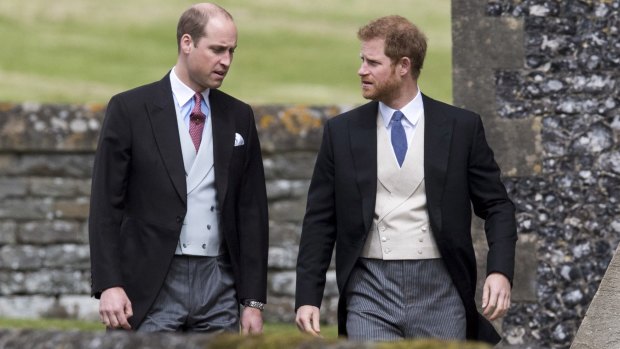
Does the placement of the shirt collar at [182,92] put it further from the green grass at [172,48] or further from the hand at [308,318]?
the green grass at [172,48]

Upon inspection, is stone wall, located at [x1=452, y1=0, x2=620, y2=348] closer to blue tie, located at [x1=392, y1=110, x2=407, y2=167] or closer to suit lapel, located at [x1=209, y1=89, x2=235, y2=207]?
blue tie, located at [x1=392, y1=110, x2=407, y2=167]

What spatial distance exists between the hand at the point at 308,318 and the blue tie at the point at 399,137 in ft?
2.18

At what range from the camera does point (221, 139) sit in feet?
21.5

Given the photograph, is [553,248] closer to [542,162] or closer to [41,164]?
[542,162]

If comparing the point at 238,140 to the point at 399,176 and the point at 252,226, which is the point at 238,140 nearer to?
the point at 252,226

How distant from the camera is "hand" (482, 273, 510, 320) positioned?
626 centimetres

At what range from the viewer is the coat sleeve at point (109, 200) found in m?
6.37

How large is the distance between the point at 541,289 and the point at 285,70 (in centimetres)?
1157

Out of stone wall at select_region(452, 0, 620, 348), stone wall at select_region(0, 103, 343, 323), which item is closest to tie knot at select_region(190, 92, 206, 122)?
stone wall at select_region(452, 0, 620, 348)

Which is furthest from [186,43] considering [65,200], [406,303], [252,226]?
[65,200]

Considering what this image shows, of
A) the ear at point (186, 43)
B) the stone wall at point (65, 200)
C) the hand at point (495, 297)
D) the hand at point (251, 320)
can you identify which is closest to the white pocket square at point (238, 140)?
the ear at point (186, 43)

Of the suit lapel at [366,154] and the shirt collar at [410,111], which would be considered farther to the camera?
the shirt collar at [410,111]

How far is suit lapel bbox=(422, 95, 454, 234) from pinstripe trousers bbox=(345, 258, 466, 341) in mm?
191

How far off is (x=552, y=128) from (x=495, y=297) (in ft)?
8.70
